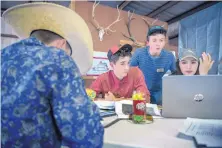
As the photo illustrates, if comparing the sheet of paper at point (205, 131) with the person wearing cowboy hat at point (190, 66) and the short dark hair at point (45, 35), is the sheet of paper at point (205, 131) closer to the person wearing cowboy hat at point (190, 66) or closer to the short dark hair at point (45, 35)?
the short dark hair at point (45, 35)

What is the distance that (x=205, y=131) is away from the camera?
915 mm

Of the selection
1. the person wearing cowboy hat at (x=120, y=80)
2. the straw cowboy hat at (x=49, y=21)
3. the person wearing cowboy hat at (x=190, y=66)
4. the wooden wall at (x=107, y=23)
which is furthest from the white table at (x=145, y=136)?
the wooden wall at (x=107, y=23)

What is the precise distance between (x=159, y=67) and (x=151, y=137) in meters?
1.92

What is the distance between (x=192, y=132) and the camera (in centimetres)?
89

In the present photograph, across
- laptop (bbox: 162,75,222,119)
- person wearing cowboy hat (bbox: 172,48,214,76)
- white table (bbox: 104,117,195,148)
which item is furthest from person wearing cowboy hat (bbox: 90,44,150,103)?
white table (bbox: 104,117,195,148)

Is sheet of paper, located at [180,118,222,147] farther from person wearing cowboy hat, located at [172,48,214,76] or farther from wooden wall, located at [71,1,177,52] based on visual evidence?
wooden wall, located at [71,1,177,52]

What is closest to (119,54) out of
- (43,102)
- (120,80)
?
(120,80)

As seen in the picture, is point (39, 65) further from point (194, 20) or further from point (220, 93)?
point (194, 20)

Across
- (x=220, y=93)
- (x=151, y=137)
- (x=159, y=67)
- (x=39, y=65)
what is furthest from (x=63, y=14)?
(x=159, y=67)

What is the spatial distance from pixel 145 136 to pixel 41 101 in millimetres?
455

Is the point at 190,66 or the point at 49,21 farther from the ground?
the point at 49,21

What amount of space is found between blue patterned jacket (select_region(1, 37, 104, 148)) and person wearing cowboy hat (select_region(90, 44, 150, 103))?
1.37 m

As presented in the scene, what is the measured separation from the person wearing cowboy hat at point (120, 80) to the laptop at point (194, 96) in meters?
0.82

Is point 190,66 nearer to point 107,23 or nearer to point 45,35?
point 45,35
